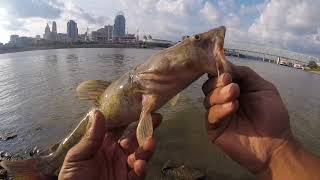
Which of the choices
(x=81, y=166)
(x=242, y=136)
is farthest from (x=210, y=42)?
(x=81, y=166)

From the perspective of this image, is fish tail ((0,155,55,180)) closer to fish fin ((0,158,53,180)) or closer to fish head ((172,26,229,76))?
fish fin ((0,158,53,180))

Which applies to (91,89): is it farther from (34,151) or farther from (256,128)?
(34,151)

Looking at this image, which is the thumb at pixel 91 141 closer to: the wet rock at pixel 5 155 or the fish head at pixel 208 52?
the fish head at pixel 208 52

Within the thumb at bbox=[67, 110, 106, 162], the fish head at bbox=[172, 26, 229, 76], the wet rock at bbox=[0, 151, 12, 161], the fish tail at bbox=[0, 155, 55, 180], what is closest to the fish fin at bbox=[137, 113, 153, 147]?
the thumb at bbox=[67, 110, 106, 162]

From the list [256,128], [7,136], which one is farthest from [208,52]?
[7,136]

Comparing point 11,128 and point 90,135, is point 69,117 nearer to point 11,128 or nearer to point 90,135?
point 11,128
